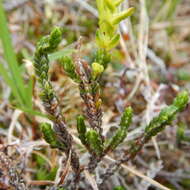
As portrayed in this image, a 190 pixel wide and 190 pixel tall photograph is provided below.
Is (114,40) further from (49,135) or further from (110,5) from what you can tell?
(49,135)

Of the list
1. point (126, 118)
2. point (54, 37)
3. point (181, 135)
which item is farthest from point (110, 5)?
point (181, 135)

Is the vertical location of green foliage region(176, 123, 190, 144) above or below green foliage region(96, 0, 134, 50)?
below

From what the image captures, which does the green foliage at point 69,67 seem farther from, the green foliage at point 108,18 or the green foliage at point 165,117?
the green foliage at point 165,117

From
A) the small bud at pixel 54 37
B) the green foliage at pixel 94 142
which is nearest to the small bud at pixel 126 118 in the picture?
the green foliage at pixel 94 142

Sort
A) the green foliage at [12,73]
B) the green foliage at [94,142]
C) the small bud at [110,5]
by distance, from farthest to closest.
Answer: the green foliage at [12,73], the green foliage at [94,142], the small bud at [110,5]

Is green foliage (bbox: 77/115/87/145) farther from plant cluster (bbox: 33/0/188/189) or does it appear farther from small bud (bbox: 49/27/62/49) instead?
small bud (bbox: 49/27/62/49)

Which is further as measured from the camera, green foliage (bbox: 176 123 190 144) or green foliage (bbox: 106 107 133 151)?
green foliage (bbox: 176 123 190 144)

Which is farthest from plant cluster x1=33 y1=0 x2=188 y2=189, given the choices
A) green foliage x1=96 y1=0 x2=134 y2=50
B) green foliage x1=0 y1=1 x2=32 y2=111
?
green foliage x1=0 y1=1 x2=32 y2=111

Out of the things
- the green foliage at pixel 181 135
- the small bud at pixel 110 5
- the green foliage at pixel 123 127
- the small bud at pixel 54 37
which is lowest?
the green foliage at pixel 181 135
